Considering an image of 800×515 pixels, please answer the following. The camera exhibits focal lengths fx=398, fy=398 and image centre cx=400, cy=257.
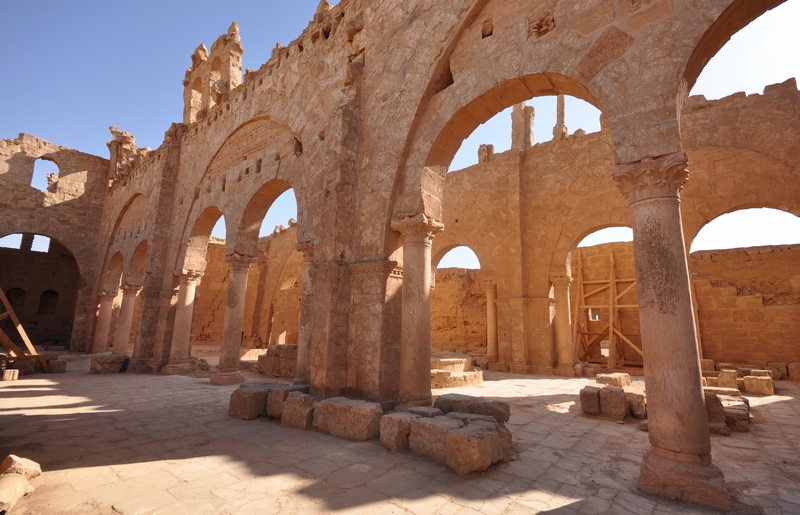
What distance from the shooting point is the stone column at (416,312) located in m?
5.53

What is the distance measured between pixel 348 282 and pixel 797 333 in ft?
44.0

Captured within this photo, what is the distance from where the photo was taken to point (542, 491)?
3273mm

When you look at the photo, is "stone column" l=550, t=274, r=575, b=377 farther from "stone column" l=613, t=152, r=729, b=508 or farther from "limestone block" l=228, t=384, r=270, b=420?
"limestone block" l=228, t=384, r=270, b=420

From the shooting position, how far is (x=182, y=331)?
11375mm

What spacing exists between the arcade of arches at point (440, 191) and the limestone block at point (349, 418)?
2.31 feet

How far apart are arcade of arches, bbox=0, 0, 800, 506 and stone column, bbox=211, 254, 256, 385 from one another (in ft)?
0.17

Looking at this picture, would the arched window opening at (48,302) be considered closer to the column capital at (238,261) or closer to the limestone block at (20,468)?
the column capital at (238,261)

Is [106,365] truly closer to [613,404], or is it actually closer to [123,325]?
[123,325]

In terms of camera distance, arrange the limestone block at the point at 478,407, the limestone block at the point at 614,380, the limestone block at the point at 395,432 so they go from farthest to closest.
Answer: the limestone block at the point at 614,380 < the limestone block at the point at 478,407 < the limestone block at the point at 395,432

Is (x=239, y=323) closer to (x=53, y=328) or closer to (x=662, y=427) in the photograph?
(x=662, y=427)

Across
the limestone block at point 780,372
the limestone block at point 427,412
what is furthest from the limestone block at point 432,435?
the limestone block at point 780,372

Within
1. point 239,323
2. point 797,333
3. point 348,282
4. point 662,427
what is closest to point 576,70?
point 662,427

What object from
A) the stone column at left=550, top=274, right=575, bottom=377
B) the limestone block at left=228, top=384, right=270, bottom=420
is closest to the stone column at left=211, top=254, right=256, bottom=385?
the limestone block at left=228, top=384, right=270, bottom=420

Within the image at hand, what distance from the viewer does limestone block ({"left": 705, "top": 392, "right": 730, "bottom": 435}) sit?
5.17 metres
